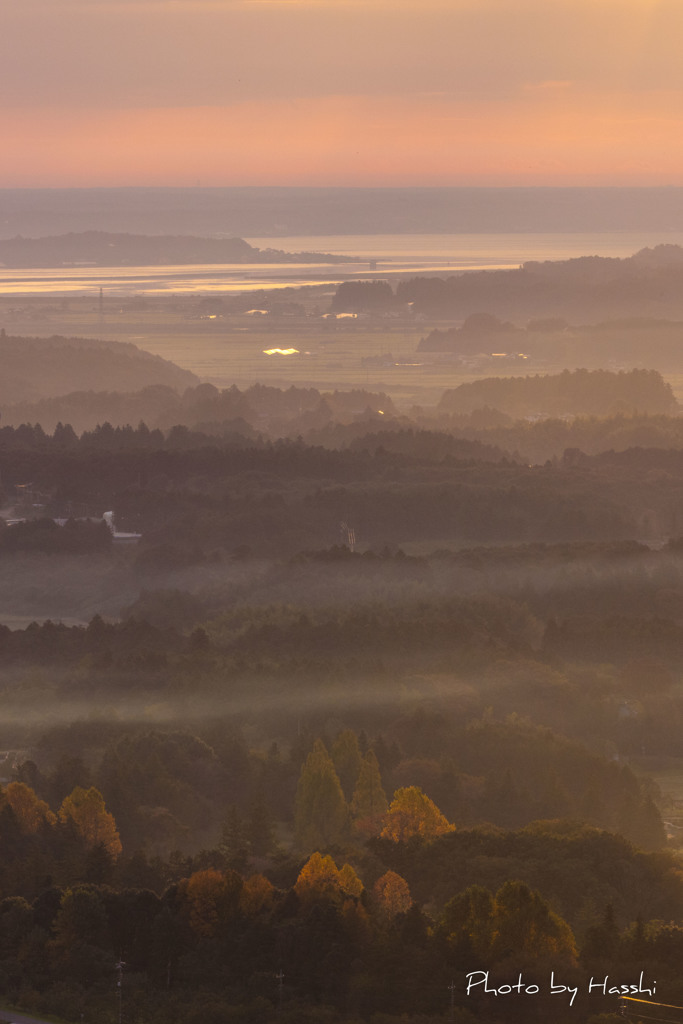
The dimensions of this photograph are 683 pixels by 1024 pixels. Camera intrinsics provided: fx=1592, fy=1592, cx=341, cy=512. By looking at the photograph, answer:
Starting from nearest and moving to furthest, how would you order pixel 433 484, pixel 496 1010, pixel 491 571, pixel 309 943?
pixel 496 1010 → pixel 309 943 → pixel 491 571 → pixel 433 484

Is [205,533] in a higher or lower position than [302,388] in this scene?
lower

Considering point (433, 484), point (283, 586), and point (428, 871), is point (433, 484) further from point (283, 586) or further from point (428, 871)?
point (428, 871)

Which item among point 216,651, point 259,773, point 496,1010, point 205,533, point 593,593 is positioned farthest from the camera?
point 205,533

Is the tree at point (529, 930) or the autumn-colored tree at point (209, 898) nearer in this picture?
the tree at point (529, 930)

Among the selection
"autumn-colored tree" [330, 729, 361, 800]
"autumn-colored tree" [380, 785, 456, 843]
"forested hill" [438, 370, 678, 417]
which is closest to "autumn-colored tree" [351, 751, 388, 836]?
"autumn-colored tree" [330, 729, 361, 800]

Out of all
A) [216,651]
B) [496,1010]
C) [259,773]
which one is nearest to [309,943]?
[496,1010]

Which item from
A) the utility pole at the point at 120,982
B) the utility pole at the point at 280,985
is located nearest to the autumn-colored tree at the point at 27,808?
the utility pole at the point at 120,982

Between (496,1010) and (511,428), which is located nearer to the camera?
(496,1010)

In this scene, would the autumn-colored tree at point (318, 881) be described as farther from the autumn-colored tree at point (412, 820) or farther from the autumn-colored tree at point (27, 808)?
the autumn-colored tree at point (27, 808)
